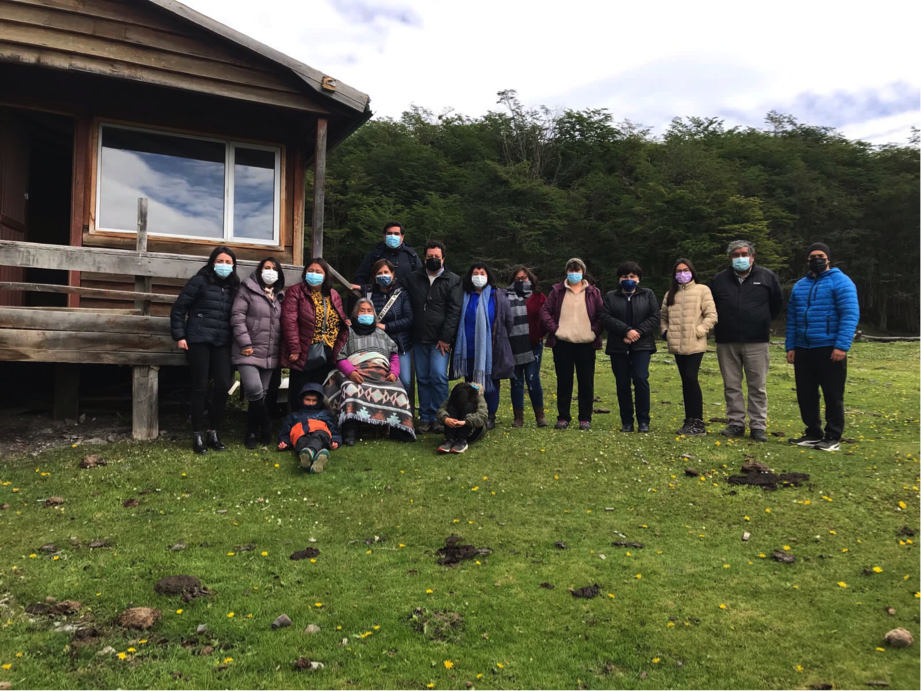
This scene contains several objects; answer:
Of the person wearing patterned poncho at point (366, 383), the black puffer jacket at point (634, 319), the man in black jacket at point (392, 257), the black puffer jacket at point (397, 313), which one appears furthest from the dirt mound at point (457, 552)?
the man in black jacket at point (392, 257)

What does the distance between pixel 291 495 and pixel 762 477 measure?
16.2ft

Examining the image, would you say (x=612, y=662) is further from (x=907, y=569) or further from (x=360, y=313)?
(x=360, y=313)

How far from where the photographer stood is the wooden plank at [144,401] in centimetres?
791

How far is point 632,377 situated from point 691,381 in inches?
31.5

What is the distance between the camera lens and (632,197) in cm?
4225

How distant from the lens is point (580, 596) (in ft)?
13.6

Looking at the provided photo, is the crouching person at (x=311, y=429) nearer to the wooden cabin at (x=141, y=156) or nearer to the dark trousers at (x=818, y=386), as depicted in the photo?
the wooden cabin at (x=141, y=156)

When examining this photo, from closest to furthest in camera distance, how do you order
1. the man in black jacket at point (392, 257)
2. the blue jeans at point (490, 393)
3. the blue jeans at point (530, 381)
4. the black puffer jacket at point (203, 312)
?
the black puffer jacket at point (203, 312) → the blue jeans at point (490, 393) → the man in black jacket at point (392, 257) → the blue jeans at point (530, 381)

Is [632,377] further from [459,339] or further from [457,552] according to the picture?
[457,552]

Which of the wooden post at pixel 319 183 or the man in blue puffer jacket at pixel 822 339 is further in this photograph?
the wooden post at pixel 319 183

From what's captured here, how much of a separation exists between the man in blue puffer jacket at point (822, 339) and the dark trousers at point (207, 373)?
7.18 metres

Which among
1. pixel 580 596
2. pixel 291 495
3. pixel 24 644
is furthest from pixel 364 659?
pixel 291 495

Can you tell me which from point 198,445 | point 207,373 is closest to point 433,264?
point 207,373

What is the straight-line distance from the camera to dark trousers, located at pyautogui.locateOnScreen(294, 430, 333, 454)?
6935 mm
